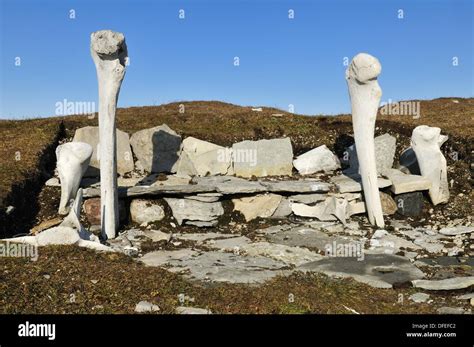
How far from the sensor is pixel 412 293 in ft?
26.7

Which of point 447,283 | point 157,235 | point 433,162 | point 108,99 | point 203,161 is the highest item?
point 108,99

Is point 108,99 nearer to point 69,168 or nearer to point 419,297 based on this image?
point 69,168

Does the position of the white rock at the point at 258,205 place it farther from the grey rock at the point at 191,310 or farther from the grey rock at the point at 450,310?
the grey rock at the point at 191,310

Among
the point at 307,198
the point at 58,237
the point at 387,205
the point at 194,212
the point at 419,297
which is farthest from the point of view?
the point at 387,205

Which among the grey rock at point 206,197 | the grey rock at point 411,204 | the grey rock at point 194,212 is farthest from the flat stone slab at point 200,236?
the grey rock at point 411,204

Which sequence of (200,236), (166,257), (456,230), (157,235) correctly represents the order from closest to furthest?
(166,257) → (157,235) → (200,236) → (456,230)

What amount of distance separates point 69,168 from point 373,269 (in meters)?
7.68

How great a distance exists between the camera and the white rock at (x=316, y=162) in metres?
15.3

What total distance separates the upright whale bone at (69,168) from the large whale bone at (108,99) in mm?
1444

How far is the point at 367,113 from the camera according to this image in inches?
486

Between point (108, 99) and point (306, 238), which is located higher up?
point (108, 99)

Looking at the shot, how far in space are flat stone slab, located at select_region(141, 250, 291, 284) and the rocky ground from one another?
0.06 feet

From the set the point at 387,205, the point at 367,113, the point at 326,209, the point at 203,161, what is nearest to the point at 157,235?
the point at 203,161
